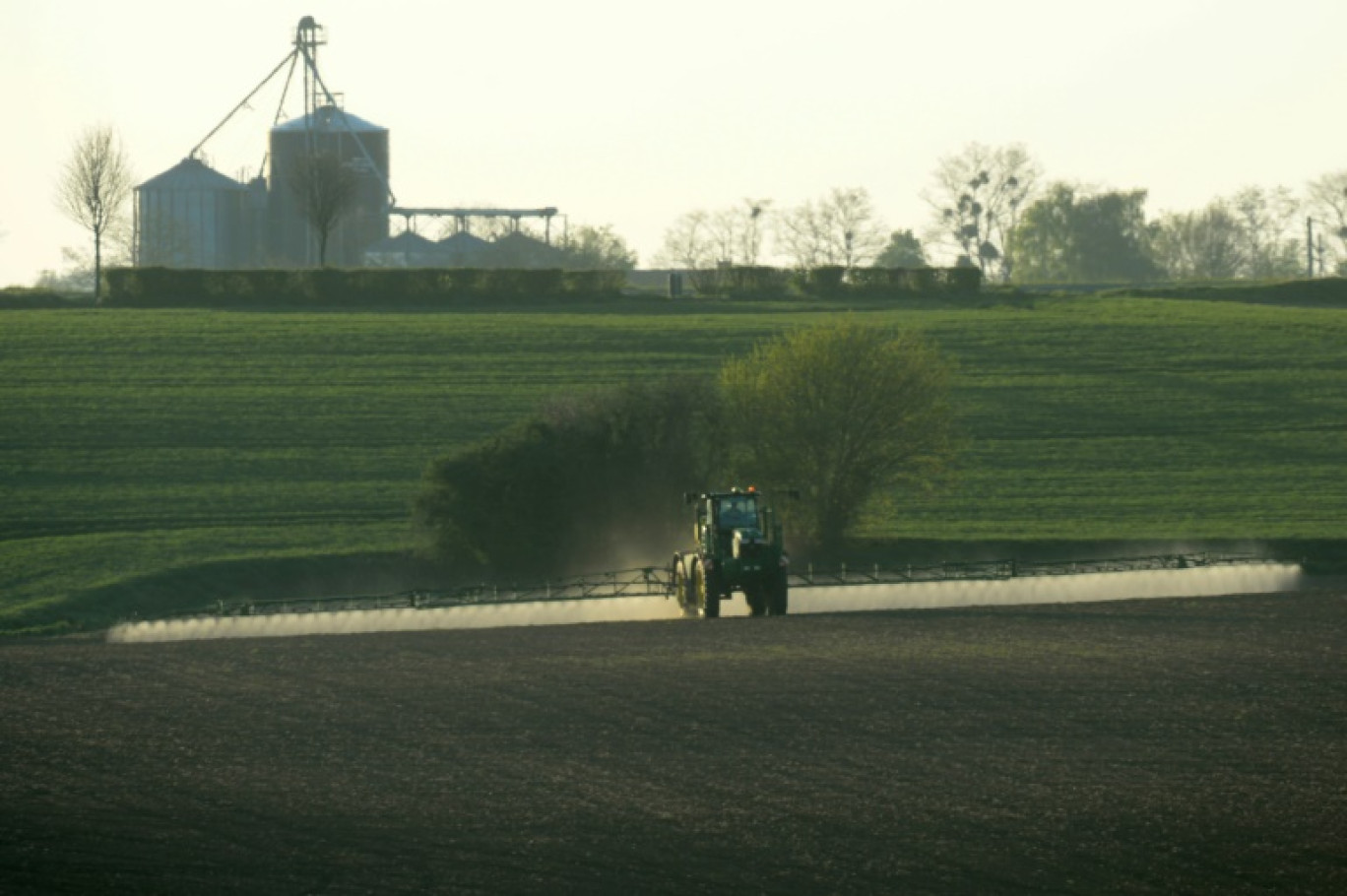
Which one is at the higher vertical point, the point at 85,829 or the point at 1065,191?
the point at 1065,191

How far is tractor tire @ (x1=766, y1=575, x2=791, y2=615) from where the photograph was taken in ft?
150

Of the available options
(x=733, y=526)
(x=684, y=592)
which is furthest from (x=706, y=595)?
(x=684, y=592)

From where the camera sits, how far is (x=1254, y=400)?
86.0m

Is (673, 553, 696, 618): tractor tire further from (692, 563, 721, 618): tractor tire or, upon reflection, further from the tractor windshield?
Answer: the tractor windshield

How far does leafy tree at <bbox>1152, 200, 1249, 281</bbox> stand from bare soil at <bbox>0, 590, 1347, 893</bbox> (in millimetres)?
157175

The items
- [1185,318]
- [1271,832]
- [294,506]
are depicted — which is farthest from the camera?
[1185,318]

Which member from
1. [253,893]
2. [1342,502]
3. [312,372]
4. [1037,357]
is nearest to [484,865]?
[253,893]

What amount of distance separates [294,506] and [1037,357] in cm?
3942

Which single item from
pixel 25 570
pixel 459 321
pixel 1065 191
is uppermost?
pixel 1065 191

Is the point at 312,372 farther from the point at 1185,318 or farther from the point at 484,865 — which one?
the point at 484,865

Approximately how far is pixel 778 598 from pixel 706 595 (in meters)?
1.64

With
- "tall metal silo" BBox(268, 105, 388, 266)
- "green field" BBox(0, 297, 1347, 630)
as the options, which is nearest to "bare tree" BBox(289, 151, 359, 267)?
"tall metal silo" BBox(268, 105, 388, 266)

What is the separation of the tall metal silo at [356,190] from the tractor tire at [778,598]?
312 feet

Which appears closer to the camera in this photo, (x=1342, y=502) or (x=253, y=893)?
A: (x=253, y=893)
